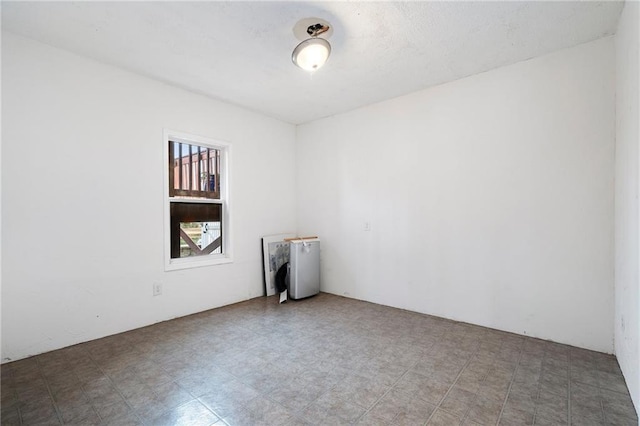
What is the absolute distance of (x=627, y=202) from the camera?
6.57 ft

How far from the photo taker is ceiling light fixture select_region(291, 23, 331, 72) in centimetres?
231

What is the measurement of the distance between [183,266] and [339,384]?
2320 mm

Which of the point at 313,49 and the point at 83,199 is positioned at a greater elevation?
the point at 313,49

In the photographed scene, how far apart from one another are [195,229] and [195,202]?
36 cm

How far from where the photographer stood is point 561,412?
1.75 meters

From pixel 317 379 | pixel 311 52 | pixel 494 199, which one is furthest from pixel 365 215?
pixel 317 379

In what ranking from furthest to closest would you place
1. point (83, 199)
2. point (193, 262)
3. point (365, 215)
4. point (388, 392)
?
point (365, 215) → point (193, 262) → point (83, 199) → point (388, 392)

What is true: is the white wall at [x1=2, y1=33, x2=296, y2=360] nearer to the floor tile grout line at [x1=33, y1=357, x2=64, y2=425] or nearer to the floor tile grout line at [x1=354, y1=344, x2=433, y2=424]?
the floor tile grout line at [x1=33, y1=357, x2=64, y2=425]

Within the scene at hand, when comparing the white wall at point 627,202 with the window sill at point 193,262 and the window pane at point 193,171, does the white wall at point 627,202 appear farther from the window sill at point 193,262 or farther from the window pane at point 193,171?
the window pane at point 193,171

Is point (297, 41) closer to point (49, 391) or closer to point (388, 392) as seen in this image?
point (388, 392)

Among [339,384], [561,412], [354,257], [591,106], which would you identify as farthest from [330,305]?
[591,106]

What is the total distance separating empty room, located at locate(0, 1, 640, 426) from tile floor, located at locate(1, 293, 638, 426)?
0.7 inches

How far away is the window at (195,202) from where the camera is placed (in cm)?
348

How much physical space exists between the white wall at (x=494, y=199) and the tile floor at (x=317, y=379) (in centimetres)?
43
